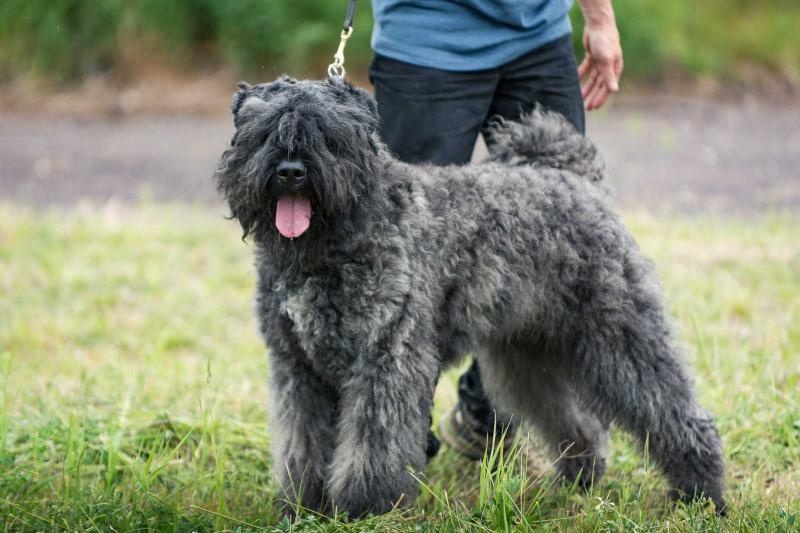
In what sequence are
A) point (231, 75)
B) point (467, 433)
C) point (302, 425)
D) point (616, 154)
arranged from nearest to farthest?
1. point (302, 425)
2. point (467, 433)
3. point (616, 154)
4. point (231, 75)

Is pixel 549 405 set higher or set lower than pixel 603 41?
lower

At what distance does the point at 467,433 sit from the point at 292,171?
6.51 ft

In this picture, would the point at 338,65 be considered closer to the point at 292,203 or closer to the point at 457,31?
the point at 457,31

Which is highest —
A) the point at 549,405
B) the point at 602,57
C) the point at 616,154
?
the point at 602,57

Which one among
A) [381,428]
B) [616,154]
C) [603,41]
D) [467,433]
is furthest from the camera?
[616,154]

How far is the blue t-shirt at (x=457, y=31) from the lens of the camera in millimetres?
4211

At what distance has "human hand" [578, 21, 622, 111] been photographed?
4.46m

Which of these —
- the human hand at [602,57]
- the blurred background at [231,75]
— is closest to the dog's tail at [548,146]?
the human hand at [602,57]

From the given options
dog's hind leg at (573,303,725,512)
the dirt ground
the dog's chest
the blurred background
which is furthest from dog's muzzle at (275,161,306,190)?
the blurred background

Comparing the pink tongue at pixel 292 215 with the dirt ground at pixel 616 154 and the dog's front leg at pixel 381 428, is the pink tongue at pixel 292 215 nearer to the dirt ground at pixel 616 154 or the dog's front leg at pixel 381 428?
the dog's front leg at pixel 381 428

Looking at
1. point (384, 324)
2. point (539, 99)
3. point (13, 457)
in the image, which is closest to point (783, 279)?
point (539, 99)

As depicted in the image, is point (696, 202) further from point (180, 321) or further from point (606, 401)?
point (606, 401)

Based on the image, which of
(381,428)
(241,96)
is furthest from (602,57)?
(381,428)

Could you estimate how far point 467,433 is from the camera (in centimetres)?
482
